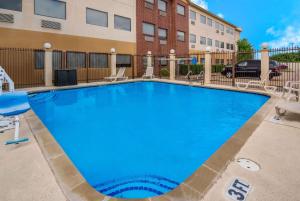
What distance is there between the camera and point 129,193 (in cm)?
258

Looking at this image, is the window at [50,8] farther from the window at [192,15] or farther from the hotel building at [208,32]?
the window at [192,15]

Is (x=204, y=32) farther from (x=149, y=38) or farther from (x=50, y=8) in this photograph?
(x=50, y=8)

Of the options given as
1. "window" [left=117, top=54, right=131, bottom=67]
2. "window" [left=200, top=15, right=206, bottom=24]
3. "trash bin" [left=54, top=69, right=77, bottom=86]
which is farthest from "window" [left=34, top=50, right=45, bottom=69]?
"window" [left=200, top=15, right=206, bottom=24]

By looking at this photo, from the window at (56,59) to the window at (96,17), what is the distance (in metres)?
3.60

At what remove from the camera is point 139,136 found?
464 cm

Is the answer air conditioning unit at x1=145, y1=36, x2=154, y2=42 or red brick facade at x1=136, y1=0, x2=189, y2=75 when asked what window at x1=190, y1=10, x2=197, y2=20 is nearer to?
red brick facade at x1=136, y1=0, x2=189, y2=75

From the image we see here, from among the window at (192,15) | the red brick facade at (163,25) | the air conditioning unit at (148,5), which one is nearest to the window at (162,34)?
the red brick facade at (163,25)

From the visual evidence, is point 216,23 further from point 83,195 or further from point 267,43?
point 83,195

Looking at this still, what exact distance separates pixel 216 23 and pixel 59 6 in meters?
25.4

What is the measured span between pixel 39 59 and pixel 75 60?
2521mm

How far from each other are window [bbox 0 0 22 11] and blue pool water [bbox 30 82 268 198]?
6743 mm

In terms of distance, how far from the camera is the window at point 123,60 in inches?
692

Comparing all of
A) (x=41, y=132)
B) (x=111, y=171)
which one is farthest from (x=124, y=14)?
(x=111, y=171)

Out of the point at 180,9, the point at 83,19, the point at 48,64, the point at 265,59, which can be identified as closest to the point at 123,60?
the point at 83,19
